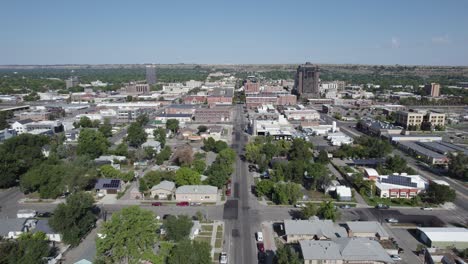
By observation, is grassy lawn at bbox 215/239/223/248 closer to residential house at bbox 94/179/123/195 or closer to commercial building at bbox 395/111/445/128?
residential house at bbox 94/179/123/195

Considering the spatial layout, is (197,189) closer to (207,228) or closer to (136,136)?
(207,228)

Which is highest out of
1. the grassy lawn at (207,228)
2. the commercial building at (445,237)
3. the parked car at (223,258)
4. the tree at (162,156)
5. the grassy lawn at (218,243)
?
the tree at (162,156)

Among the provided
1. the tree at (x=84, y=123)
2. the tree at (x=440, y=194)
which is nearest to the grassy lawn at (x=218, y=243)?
the tree at (x=440, y=194)

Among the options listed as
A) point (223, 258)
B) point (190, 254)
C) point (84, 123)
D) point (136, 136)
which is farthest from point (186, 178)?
point (84, 123)

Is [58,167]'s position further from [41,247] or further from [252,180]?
[252,180]

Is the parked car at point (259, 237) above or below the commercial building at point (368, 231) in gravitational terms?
below

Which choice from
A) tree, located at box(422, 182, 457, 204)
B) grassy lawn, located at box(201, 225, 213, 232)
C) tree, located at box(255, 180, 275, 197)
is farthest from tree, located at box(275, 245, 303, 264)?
tree, located at box(422, 182, 457, 204)

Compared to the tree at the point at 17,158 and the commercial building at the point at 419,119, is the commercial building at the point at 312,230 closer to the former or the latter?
the tree at the point at 17,158
